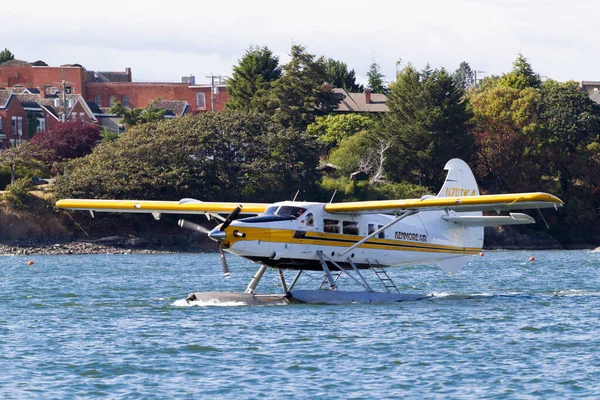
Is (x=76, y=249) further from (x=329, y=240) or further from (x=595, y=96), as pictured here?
(x=595, y=96)

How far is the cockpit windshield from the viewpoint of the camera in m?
22.3

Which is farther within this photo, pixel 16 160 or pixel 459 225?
pixel 16 160

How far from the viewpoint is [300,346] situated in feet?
56.7

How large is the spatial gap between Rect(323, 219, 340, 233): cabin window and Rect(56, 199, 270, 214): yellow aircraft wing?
1.87m

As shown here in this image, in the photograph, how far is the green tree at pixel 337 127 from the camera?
70.6 metres

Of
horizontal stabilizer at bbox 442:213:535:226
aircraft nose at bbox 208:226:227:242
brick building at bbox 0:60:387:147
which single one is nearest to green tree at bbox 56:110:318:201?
brick building at bbox 0:60:387:147

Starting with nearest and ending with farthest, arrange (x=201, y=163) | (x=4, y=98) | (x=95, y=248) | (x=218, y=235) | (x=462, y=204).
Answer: (x=218, y=235) < (x=462, y=204) < (x=95, y=248) < (x=201, y=163) < (x=4, y=98)

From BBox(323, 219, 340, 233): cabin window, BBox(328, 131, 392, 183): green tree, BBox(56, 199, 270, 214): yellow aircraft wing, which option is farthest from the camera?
BBox(328, 131, 392, 183): green tree

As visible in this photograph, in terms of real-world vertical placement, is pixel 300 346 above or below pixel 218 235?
below

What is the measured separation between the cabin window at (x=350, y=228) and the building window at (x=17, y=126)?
205 ft

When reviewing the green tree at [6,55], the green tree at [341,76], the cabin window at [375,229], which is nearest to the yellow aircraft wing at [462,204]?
the cabin window at [375,229]

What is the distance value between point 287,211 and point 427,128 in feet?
145

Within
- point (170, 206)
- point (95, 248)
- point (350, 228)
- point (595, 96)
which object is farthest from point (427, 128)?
point (350, 228)

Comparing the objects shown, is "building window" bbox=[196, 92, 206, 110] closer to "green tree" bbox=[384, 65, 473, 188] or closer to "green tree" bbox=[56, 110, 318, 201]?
"green tree" bbox=[384, 65, 473, 188]
